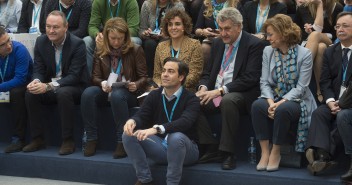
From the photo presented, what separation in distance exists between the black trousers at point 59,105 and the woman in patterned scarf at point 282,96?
70.4 inches

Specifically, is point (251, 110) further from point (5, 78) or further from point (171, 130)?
point (5, 78)

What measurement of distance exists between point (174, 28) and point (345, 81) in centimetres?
161

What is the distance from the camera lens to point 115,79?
5.83 meters

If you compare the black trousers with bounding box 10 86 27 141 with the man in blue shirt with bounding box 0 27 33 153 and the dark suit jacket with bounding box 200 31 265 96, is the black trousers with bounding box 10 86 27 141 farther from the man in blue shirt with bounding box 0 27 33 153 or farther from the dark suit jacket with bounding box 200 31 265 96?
the dark suit jacket with bounding box 200 31 265 96

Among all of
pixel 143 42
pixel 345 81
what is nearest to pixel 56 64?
pixel 143 42

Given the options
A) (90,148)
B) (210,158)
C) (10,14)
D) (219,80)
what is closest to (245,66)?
(219,80)

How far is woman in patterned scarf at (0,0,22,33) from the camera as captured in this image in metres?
7.31

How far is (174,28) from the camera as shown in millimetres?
5766

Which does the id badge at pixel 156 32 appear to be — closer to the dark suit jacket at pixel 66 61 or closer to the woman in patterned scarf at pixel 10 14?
the dark suit jacket at pixel 66 61

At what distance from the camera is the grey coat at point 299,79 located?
507 centimetres

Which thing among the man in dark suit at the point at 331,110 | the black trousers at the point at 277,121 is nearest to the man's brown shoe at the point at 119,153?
the black trousers at the point at 277,121

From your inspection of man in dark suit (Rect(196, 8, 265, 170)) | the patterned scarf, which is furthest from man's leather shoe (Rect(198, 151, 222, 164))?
the patterned scarf

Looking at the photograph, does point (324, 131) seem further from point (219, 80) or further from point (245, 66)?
point (219, 80)

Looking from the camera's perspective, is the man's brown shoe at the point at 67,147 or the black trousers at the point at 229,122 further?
the man's brown shoe at the point at 67,147
